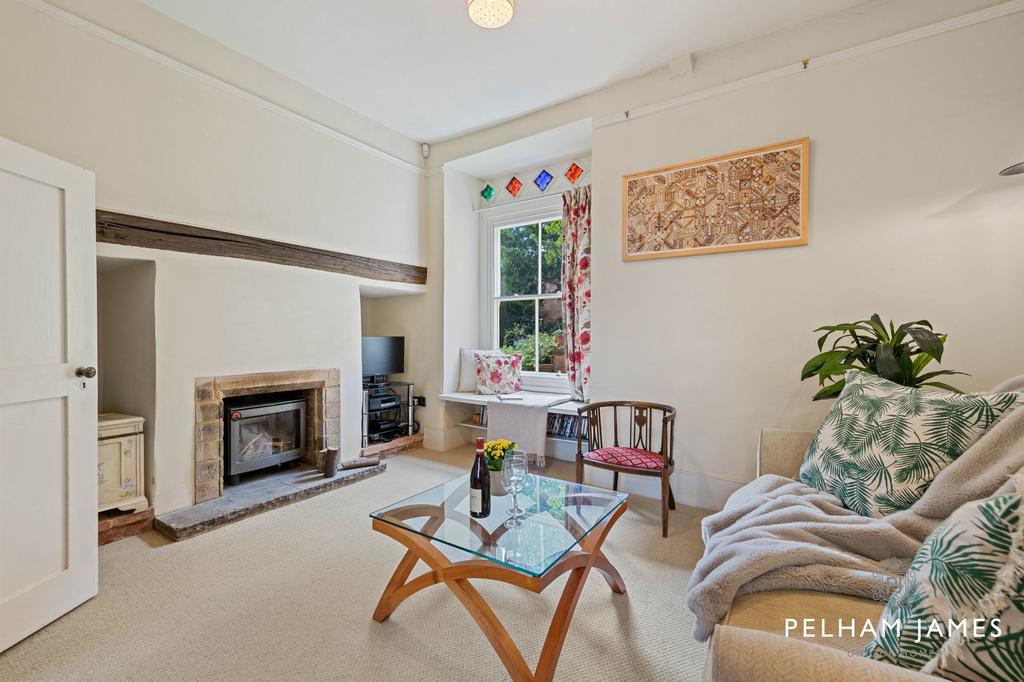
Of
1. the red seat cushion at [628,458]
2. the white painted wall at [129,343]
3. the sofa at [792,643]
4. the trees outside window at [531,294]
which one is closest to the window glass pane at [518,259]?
the trees outside window at [531,294]

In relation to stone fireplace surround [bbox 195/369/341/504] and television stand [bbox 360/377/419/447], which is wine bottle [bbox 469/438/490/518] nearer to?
stone fireplace surround [bbox 195/369/341/504]

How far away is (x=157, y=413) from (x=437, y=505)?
1.95 meters

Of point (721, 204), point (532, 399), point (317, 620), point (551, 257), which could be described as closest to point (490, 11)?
point (721, 204)

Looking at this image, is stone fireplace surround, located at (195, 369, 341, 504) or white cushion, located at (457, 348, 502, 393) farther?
white cushion, located at (457, 348, 502, 393)

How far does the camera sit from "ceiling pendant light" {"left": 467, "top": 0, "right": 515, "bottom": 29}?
7.30ft

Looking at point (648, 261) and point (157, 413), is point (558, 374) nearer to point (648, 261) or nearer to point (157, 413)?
point (648, 261)

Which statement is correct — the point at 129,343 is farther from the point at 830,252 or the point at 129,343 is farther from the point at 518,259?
the point at 830,252

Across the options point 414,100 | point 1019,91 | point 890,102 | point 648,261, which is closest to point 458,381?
point 648,261

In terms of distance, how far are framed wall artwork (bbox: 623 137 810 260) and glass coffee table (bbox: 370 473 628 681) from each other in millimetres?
1858

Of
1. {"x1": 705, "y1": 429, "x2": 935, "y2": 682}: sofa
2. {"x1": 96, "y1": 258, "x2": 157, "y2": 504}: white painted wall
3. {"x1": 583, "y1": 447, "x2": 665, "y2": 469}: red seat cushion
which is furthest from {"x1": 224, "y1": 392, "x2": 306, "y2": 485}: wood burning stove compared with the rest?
{"x1": 705, "y1": 429, "x2": 935, "y2": 682}: sofa

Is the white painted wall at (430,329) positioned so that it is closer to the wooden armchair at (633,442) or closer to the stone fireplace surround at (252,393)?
the stone fireplace surround at (252,393)

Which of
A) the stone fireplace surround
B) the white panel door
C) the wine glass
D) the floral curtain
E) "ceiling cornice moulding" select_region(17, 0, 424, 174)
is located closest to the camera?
the white panel door

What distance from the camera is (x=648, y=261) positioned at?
323 centimetres

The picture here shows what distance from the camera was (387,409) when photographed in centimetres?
438
